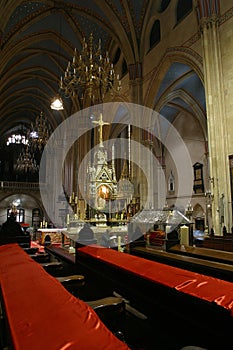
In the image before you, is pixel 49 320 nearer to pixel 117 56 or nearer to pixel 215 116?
pixel 215 116

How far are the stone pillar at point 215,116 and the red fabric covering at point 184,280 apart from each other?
580 centimetres

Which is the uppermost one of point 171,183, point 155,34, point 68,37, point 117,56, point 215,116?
point 68,37

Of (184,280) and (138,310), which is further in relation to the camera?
(138,310)

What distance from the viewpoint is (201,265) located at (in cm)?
269

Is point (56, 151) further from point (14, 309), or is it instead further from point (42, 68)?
point (14, 309)

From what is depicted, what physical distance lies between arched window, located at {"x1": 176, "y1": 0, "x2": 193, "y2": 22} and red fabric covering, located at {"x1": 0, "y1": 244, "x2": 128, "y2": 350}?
38.0 feet

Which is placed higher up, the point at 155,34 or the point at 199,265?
the point at 155,34

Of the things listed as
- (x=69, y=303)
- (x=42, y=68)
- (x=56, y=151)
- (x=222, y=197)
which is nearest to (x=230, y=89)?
(x=222, y=197)

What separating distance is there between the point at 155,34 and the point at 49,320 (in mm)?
14176

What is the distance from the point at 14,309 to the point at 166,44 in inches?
489

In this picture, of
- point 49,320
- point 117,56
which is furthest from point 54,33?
point 49,320

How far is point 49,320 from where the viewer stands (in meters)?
1.35

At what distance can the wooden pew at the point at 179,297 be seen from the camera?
1713 millimetres

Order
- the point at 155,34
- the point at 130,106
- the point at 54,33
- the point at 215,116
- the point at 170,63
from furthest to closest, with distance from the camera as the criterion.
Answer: the point at 54,33 → the point at 130,106 → the point at 155,34 → the point at 170,63 → the point at 215,116
